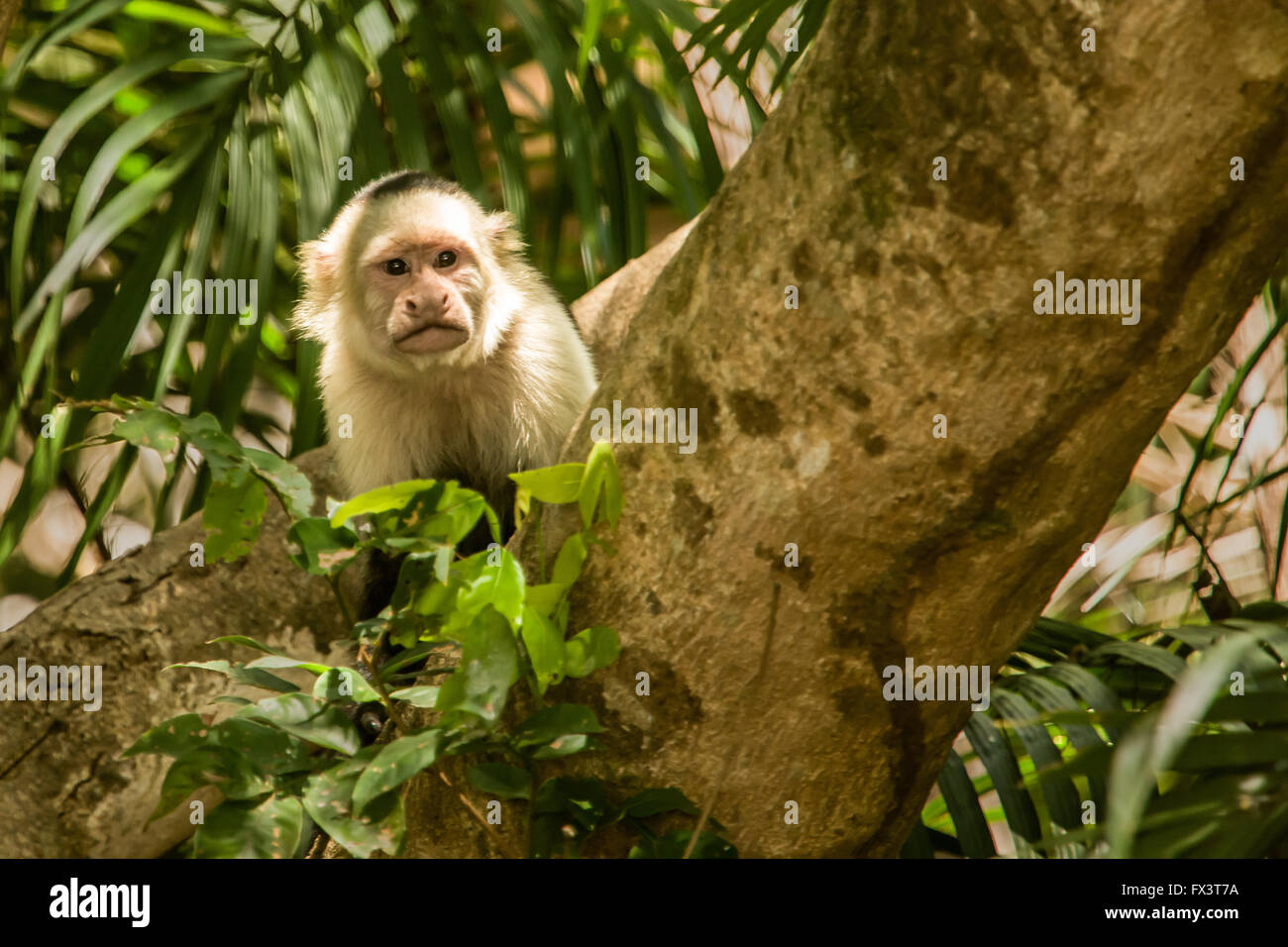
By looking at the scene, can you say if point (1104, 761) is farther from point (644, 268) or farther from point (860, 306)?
point (644, 268)

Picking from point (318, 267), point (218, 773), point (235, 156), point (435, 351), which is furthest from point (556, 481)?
point (318, 267)

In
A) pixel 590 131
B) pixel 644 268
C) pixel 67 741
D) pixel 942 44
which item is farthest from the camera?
pixel 644 268

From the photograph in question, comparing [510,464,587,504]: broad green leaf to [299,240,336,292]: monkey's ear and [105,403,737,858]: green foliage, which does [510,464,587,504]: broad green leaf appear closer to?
[105,403,737,858]: green foliage

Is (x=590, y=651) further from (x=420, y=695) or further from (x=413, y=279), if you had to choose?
(x=413, y=279)

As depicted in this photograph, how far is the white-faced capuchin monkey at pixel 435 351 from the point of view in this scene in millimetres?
2480

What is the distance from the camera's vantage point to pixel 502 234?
271 centimetres

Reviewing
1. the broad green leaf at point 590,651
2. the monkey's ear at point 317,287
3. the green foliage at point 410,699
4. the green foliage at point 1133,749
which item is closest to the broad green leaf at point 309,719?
the green foliage at point 410,699

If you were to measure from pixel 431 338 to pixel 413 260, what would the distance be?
23 cm

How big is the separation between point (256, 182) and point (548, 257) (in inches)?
27.4

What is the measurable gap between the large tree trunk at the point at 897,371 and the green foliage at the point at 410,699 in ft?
0.34

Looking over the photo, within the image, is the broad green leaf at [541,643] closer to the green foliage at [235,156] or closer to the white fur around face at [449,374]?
the green foliage at [235,156]

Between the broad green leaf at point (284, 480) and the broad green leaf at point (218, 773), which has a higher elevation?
the broad green leaf at point (284, 480)

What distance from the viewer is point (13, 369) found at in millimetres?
2775
